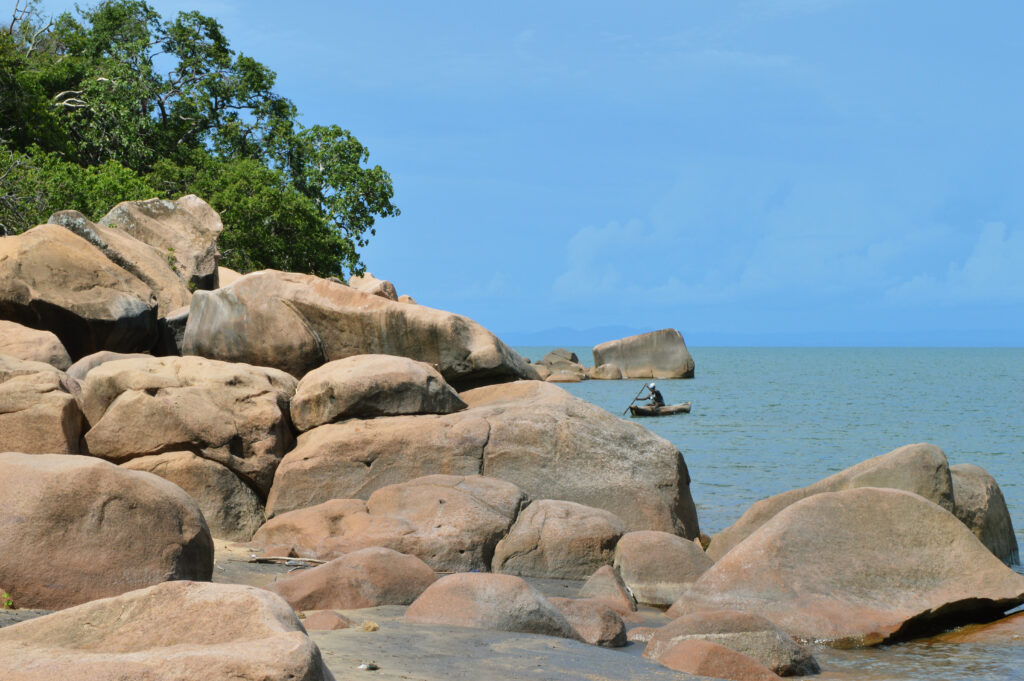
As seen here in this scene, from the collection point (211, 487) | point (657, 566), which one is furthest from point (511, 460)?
point (211, 487)

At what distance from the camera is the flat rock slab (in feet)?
20.1

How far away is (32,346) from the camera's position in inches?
569

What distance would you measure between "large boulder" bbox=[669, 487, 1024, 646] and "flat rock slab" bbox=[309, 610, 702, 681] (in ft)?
7.86

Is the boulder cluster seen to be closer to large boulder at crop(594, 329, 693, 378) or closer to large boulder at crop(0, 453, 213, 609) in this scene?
large boulder at crop(0, 453, 213, 609)

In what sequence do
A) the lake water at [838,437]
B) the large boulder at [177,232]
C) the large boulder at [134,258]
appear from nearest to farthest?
the lake water at [838,437] → the large boulder at [134,258] → the large boulder at [177,232]

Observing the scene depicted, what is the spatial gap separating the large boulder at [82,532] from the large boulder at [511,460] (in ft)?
16.2

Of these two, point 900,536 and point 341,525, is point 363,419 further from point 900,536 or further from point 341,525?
point 900,536

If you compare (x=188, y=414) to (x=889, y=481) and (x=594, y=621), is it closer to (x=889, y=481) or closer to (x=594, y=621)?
(x=594, y=621)

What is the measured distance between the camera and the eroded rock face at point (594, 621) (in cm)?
824

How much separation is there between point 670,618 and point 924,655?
94.7 inches

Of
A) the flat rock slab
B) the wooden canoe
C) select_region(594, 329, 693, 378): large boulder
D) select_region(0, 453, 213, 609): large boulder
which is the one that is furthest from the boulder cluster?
select_region(594, 329, 693, 378): large boulder

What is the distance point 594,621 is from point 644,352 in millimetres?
57406

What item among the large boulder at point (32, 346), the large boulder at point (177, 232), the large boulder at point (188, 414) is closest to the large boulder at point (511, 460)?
the large boulder at point (188, 414)

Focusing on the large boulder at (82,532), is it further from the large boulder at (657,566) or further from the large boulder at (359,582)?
the large boulder at (657,566)
